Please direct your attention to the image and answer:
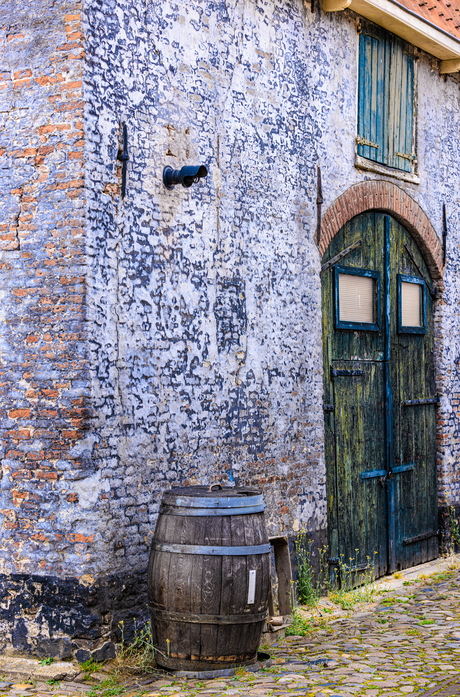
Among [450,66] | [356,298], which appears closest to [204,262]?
[356,298]

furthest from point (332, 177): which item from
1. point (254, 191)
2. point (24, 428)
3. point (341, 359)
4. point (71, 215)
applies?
point (24, 428)

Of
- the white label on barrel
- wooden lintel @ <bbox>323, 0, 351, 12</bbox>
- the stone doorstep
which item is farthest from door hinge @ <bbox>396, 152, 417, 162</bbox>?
the stone doorstep

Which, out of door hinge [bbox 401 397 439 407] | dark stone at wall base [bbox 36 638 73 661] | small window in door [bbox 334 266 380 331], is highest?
small window in door [bbox 334 266 380 331]

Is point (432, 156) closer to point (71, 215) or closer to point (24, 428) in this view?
point (71, 215)

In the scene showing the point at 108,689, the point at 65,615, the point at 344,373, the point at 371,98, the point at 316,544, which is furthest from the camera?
the point at 371,98

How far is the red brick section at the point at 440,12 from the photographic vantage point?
8.01m

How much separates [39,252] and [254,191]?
197 cm

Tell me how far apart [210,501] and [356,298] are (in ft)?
11.3

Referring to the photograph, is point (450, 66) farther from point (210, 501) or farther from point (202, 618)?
point (202, 618)

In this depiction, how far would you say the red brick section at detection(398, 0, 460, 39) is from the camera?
8011mm

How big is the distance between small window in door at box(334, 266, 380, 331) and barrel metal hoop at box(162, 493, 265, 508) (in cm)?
281

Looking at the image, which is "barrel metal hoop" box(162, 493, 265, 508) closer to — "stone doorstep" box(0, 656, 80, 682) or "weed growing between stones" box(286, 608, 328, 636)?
"stone doorstep" box(0, 656, 80, 682)

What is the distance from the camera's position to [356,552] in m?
7.12

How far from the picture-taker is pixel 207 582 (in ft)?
14.3
